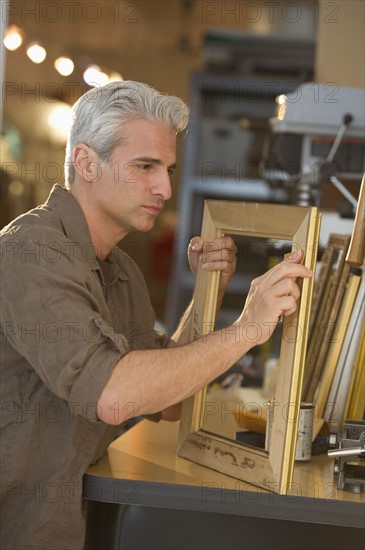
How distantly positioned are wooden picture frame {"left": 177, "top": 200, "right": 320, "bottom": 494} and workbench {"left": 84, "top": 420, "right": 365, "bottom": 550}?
31mm

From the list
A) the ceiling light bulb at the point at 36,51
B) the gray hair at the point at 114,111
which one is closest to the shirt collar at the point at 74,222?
the gray hair at the point at 114,111

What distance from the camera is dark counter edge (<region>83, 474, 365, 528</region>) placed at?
4.99 ft

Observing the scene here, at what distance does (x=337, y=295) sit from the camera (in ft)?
6.41

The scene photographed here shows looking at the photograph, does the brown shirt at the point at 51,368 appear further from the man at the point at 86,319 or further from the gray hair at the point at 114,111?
the gray hair at the point at 114,111

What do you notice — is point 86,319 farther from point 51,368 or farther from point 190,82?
point 190,82

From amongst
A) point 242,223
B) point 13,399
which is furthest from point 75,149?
point 13,399

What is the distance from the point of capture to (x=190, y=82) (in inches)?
263

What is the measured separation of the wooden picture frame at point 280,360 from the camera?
1.52 metres

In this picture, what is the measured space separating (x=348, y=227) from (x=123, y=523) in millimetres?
1263

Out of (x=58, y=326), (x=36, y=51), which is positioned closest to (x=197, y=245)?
(x=58, y=326)

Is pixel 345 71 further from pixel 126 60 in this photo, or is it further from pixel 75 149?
pixel 126 60

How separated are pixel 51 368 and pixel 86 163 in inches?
18.2

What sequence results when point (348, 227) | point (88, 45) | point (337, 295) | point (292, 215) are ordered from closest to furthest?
point (292, 215) < point (337, 295) < point (348, 227) < point (88, 45)

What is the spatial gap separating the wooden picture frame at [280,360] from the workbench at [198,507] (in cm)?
3
